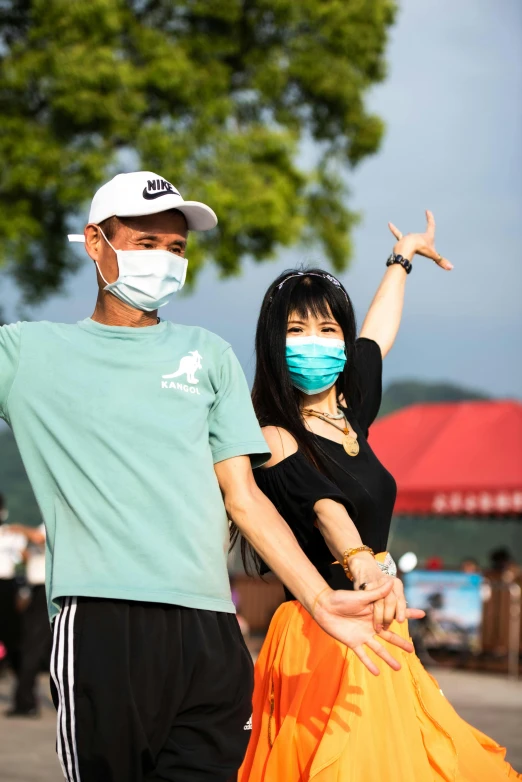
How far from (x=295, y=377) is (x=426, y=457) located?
479 inches

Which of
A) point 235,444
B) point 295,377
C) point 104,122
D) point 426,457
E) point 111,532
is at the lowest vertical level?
point 111,532

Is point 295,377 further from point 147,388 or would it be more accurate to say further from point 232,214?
point 232,214

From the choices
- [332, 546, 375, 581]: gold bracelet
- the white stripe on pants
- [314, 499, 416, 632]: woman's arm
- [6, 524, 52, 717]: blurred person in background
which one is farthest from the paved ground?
the white stripe on pants

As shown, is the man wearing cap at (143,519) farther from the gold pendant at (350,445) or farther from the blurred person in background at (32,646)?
the blurred person in background at (32,646)

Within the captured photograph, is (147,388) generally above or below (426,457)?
below

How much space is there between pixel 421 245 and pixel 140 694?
271cm

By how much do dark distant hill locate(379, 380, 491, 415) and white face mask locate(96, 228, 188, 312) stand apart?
4127 cm

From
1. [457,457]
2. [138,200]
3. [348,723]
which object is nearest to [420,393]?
[457,457]

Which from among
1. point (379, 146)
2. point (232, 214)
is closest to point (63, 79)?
point (232, 214)

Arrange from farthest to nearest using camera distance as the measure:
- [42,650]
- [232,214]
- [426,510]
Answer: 1. [426,510]
2. [232,214]
3. [42,650]

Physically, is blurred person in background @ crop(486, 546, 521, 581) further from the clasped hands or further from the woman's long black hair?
the clasped hands

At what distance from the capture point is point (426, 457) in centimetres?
1591

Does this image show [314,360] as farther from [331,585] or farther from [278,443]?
[331,585]

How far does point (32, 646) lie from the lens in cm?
977
